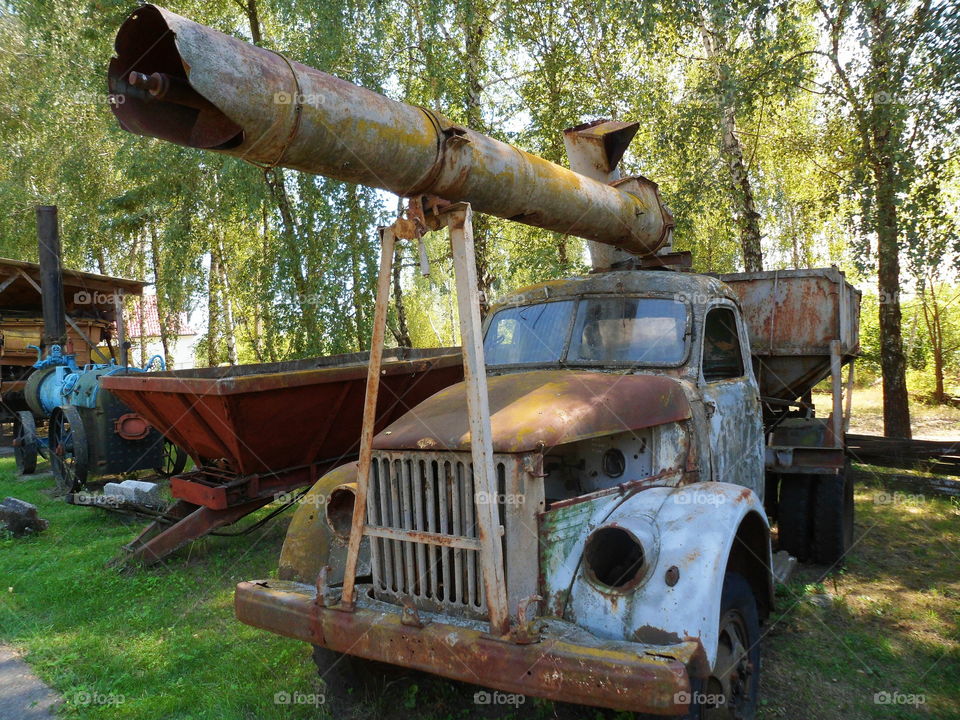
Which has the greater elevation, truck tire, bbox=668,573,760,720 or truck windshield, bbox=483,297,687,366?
truck windshield, bbox=483,297,687,366

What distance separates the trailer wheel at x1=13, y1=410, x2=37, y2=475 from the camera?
33.2ft

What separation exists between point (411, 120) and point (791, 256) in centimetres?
2549

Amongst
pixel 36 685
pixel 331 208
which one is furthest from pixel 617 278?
pixel 331 208

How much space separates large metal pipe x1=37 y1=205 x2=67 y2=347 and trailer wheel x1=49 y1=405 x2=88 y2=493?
8.43 ft

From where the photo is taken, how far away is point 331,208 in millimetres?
11516

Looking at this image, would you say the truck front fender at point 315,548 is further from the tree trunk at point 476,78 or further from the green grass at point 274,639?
the tree trunk at point 476,78

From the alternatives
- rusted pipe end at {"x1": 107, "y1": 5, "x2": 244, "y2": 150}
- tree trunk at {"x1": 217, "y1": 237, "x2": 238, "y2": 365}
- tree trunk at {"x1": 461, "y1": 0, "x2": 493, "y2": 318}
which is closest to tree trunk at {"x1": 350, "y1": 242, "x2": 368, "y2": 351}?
tree trunk at {"x1": 461, "y1": 0, "x2": 493, "y2": 318}

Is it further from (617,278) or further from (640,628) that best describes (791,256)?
(640,628)

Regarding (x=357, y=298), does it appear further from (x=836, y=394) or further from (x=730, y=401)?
(x=730, y=401)

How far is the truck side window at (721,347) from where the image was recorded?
4227mm

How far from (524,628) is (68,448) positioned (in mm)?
8068

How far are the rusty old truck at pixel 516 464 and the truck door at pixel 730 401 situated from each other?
0.02 m

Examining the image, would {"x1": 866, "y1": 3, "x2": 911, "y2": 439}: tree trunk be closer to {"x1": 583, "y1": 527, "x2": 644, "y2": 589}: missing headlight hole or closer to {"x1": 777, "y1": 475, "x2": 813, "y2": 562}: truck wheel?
{"x1": 777, "y1": 475, "x2": 813, "y2": 562}: truck wheel

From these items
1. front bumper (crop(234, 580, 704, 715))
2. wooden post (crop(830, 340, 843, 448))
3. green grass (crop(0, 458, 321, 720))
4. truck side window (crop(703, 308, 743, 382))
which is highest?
truck side window (crop(703, 308, 743, 382))
